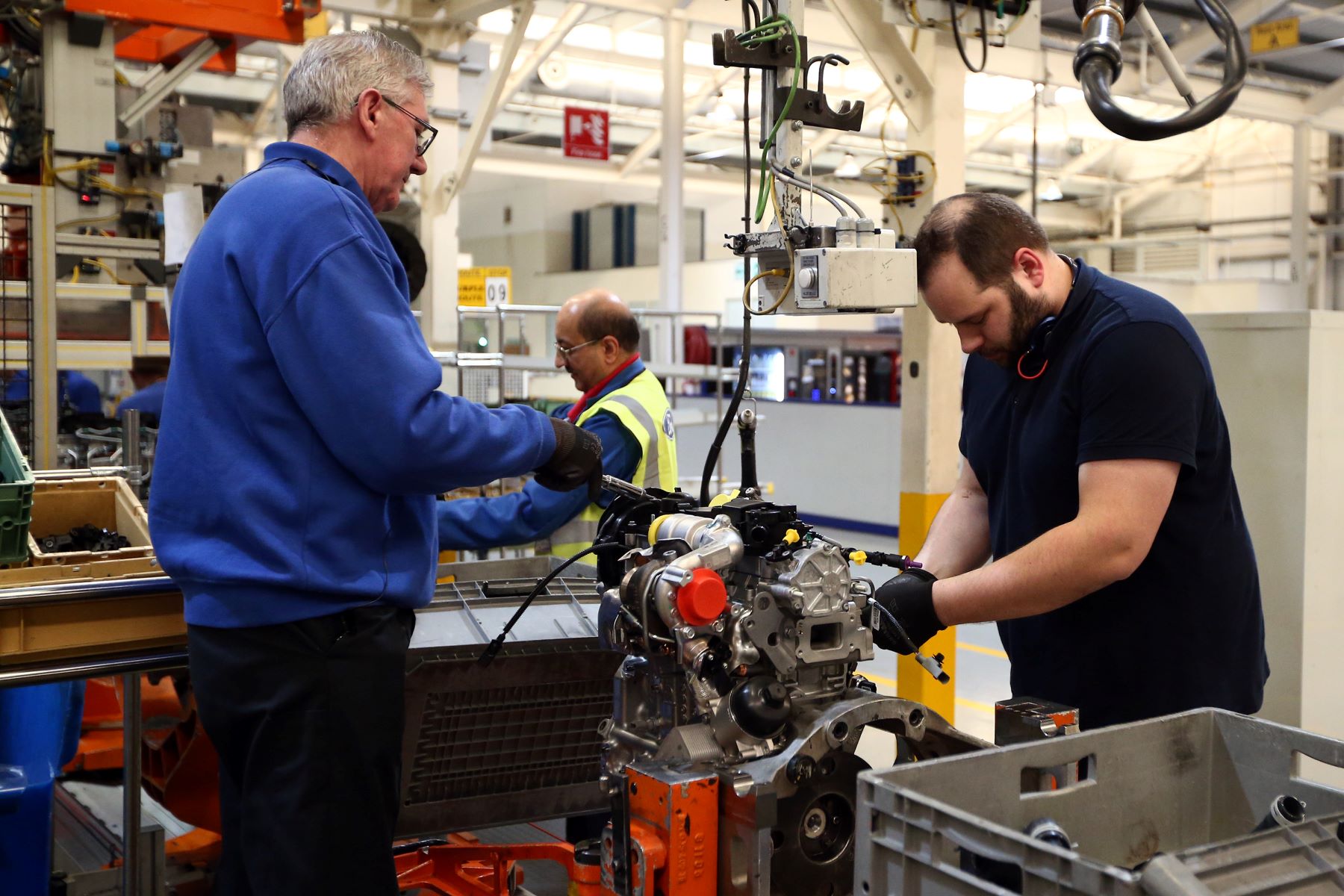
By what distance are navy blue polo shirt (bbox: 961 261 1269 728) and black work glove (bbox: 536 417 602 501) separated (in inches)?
27.7

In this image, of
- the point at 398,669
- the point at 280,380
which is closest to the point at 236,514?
the point at 280,380

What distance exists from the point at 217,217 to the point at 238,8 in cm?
346

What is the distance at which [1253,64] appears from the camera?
1003 cm

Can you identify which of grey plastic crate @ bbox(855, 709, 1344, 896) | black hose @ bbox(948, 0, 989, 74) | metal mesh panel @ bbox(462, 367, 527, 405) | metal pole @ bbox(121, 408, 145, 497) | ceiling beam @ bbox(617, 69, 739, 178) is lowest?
grey plastic crate @ bbox(855, 709, 1344, 896)

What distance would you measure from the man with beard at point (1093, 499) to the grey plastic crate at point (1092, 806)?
1.27ft

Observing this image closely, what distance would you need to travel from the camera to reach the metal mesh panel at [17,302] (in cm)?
333

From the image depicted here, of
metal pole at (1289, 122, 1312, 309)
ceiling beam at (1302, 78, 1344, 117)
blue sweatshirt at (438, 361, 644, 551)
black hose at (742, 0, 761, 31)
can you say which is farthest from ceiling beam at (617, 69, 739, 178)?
black hose at (742, 0, 761, 31)

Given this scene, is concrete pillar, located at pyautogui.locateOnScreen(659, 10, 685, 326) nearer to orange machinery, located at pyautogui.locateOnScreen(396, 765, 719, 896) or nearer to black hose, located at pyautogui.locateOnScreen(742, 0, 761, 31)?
black hose, located at pyautogui.locateOnScreen(742, 0, 761, 31)

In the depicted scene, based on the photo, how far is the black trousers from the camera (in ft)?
5.54

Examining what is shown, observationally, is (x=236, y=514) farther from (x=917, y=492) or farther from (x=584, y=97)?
(x=584, y=97)

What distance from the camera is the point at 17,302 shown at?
373cm

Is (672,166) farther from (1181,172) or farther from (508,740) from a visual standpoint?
(1181,172)

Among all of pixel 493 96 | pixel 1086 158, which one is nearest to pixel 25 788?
pixel 493 96

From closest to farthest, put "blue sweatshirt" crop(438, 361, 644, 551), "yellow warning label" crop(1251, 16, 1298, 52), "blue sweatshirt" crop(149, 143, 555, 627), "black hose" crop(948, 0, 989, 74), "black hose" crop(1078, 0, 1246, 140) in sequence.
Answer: "black hose" crop(1078, 0, 1246, 140) < "blue sweatshirt" crop(149, 143, 555, 627) < "blue sweatshirt" crop(438, 361, 644, 551) < "black hose" crop(948, 0, 989, 74) < "yellow warning label" crop(1251, 16, 1298, 52)
